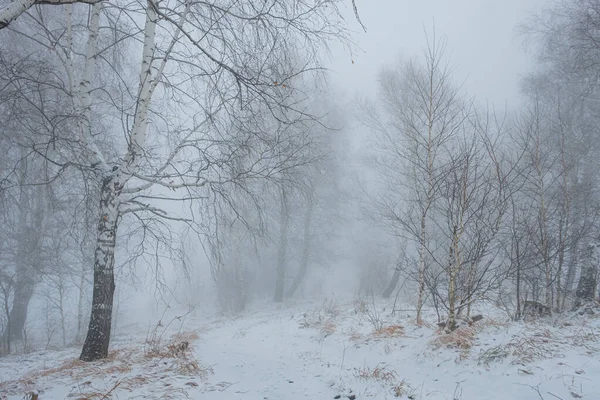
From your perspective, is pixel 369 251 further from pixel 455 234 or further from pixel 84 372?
pixel 84 372

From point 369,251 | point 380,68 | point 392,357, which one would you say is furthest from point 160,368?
point 369,251

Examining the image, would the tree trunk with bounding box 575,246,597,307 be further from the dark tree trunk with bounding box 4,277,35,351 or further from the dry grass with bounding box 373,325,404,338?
the dark tree trunk with bounding box 4,277,35,351

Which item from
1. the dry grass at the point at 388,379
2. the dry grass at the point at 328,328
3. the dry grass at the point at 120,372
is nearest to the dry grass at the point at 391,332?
the dry grass at the point at 328,328

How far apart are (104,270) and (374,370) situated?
3908 millimetres

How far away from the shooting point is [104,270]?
14.9ft

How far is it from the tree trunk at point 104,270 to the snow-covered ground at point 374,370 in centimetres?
34

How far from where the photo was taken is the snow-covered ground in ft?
9.91

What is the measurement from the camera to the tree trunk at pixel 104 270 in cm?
446

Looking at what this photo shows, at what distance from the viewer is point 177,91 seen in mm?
5203

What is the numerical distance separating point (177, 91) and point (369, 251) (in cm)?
1763

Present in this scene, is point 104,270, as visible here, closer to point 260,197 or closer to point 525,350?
point 260,197

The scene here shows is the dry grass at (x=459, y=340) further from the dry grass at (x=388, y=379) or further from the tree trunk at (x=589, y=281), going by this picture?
the tree trunk at (x=589, y=281)

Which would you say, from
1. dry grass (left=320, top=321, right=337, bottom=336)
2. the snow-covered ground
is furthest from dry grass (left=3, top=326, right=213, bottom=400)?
dry grass (left=320, top=321, right=337, bottom=336)

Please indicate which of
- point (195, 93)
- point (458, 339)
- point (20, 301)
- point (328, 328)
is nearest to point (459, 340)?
point (458, 339)
